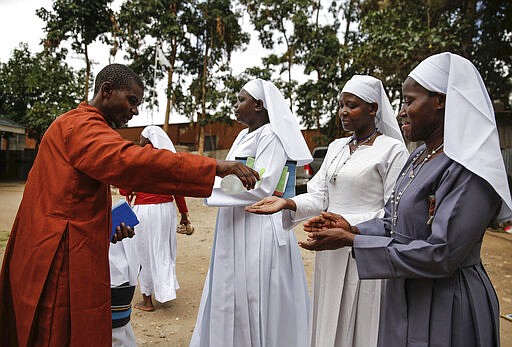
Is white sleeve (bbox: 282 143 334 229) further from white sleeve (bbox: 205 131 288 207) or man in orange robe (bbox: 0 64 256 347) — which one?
man in orange robe (bbox: 0 64 256 347)

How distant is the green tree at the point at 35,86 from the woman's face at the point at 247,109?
63.3ft

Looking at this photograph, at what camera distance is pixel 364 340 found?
2605mm

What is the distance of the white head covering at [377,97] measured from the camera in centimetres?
283

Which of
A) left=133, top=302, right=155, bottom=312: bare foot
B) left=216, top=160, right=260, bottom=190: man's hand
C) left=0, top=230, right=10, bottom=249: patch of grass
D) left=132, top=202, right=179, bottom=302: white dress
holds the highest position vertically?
left=216, top=160, right=260, bottom=190: man's hand

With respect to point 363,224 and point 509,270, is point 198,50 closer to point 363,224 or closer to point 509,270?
point 509,270

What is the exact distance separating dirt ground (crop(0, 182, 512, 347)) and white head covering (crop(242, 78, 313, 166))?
6.96ft

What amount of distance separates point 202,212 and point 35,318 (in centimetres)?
1024

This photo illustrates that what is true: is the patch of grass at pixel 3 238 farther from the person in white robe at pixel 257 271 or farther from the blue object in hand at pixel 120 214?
the blue object in hand at pixel 120 214

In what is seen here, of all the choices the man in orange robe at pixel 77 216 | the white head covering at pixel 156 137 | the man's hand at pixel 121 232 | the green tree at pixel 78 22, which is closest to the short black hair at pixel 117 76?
the man in orange robe at pixel 77 216

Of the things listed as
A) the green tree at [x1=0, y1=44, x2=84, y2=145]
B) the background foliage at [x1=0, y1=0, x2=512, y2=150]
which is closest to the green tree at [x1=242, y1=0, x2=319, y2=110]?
the background foliage at [x1=0, y1=0, x2=512, y2=150]

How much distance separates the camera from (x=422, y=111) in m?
1.86

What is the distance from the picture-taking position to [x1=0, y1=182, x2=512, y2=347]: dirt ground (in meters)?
4.26

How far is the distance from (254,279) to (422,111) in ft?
6.30

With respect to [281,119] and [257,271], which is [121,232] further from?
[281,119]
